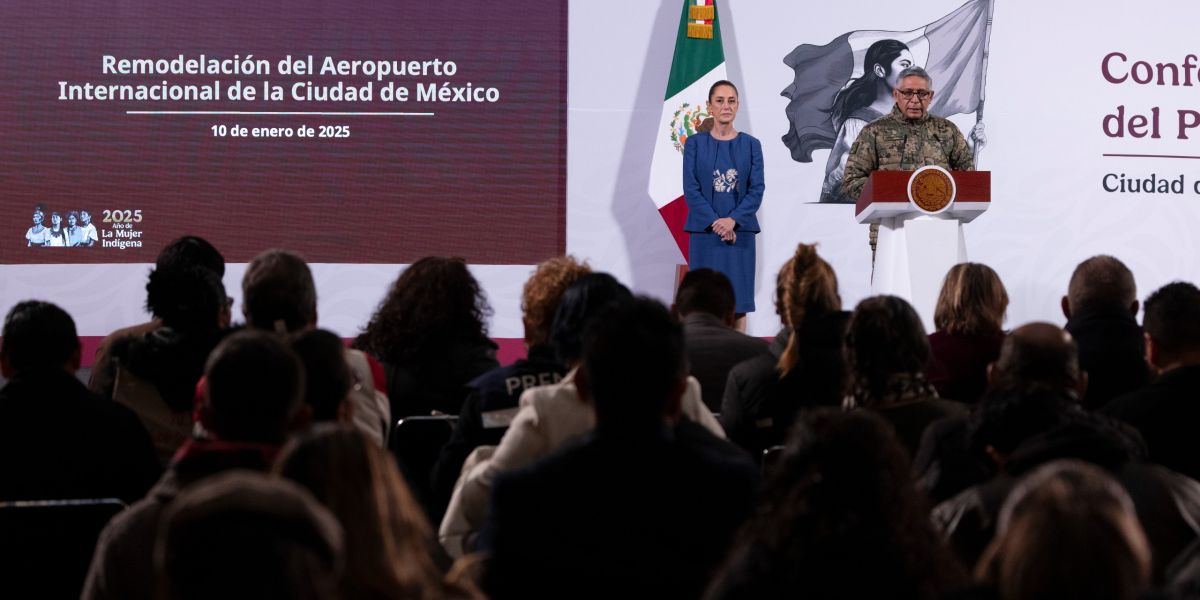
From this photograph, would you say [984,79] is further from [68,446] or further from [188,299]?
[68,446]

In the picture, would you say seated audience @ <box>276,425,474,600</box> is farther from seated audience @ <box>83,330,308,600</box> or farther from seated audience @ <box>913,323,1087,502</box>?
seated audience @ <box>913,323,1087,502</box>

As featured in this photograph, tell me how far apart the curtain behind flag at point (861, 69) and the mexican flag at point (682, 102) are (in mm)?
526

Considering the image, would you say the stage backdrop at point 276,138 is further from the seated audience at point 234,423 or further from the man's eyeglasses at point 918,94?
the seated audience at point 234,423

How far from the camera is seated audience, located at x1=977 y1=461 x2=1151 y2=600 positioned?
3.84 ft

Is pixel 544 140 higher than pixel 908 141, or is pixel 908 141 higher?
pixel 544 140

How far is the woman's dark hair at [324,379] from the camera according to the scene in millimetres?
2279

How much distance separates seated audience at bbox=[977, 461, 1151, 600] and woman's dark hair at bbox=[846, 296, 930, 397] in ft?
5.05

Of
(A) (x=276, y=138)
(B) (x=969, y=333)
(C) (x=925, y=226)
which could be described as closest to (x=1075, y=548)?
(B) (x=969, y=333)

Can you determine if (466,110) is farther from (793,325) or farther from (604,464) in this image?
(604,464)

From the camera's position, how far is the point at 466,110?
8.41 metres

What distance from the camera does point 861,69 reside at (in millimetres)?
8609

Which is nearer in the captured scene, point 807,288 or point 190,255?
point 807,288

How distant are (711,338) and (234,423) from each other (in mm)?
2139

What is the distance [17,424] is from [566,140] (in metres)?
6.04
